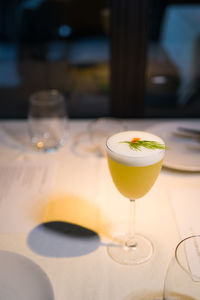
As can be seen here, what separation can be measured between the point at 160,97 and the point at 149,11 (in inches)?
26.3

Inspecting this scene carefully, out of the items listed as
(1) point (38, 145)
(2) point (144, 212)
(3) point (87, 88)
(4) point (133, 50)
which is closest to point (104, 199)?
(2) point (144, 212)

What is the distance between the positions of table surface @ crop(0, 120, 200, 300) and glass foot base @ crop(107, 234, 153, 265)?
0.04 ft

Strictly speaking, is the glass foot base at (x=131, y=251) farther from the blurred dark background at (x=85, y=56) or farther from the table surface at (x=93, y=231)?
the blurred dark background at (x=85, y=56)

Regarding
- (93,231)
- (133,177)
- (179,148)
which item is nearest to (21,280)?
(93,231)

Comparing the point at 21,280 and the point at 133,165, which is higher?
the point at 133,165

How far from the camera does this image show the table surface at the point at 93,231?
62 centimetres

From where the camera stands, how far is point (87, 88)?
205cm

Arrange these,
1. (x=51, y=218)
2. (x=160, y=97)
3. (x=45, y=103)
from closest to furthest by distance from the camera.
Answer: (x=51, y=218)
(x=45, y=103)
(x=160, y=97)

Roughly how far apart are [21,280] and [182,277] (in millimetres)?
323

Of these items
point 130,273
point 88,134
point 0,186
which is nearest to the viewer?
point 130,273

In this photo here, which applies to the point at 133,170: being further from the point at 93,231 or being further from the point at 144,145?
the point at 93,231

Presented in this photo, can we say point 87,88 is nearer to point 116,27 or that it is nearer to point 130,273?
point 116,27

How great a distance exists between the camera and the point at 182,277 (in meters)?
0.47

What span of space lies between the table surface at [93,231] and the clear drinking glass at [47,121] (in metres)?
0.06
